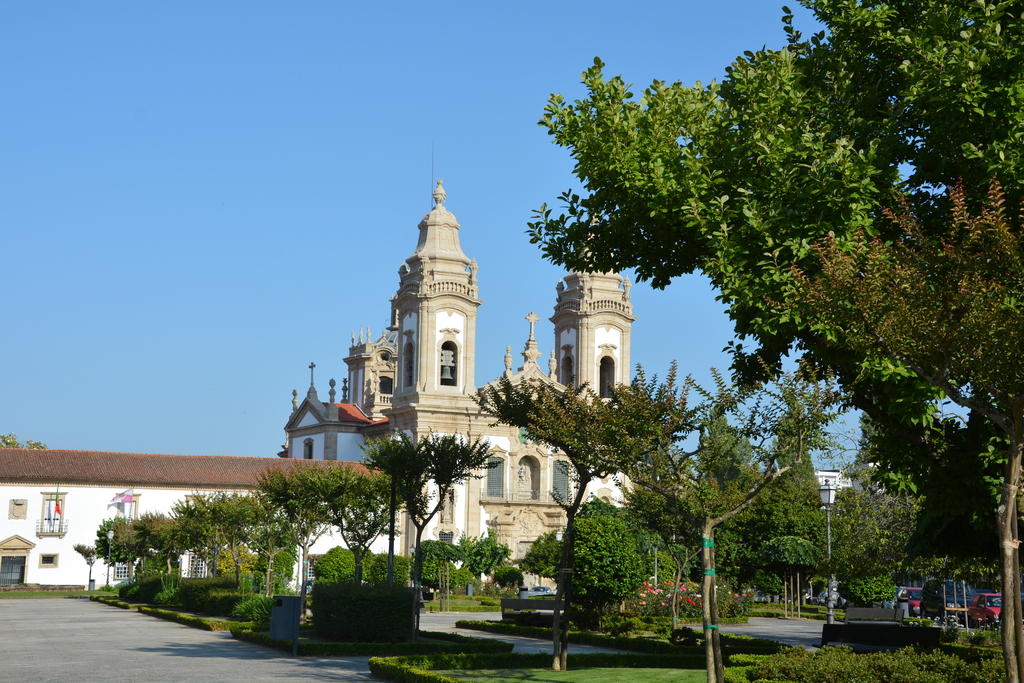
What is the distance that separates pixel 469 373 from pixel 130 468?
18.7 meters

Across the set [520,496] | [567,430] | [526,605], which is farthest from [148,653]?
[520,496]

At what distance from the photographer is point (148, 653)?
19.8 metres

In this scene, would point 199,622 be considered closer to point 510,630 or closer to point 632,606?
point 510,630

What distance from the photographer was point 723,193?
14.5 metres

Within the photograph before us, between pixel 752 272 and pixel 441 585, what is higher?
pixel 752 272

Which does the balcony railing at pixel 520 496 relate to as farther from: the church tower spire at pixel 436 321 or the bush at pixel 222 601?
the bush at pixel 222 601

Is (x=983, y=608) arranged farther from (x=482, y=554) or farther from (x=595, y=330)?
(x=595, y=330)

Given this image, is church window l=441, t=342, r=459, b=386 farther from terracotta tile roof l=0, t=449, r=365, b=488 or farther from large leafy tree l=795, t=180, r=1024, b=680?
large leafy tree l=795, t=180, r=1024, b=680

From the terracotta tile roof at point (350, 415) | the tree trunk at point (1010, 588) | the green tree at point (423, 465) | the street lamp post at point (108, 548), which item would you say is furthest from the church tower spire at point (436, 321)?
the tree trunk at point (1010, 588)

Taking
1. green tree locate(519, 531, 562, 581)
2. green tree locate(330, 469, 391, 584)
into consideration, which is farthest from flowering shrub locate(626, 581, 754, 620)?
green tree locate(519, 531, 562, 581)

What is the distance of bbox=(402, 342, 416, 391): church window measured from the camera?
2231 inches

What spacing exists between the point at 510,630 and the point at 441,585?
17058mm

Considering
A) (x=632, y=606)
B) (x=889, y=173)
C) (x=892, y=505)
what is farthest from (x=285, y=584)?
(x=889, y=173)

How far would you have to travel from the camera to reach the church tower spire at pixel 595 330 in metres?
59.8
